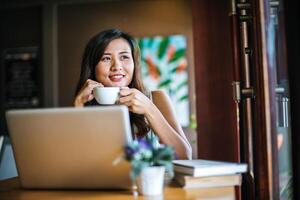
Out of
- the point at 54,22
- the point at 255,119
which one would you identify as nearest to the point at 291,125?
the point at 255,119

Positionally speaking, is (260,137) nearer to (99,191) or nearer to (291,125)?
(291,125)

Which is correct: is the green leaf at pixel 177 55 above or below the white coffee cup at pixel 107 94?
above

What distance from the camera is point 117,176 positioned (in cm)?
83

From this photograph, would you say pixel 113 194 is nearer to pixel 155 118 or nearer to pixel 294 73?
pixel 155 118

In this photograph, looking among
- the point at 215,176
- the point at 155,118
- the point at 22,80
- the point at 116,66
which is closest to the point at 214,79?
the point at 155,118

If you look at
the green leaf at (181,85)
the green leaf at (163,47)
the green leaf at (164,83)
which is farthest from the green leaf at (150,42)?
the green leaf at (181,85)

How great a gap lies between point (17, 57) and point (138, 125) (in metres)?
3.53

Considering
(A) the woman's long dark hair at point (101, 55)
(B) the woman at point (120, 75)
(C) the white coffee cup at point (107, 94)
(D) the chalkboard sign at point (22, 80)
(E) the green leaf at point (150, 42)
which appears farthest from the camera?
(D) the chalkboard sign at point (22, 80)

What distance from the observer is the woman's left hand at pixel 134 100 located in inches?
41.4

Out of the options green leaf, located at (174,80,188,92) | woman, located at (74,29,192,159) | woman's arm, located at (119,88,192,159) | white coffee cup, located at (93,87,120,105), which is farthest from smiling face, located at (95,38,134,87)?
green leaf, located at (174,80,188,92)

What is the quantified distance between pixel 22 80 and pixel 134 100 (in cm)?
368

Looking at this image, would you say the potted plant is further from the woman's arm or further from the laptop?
the woman's arm

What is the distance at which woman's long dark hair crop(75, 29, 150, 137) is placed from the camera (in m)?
1.35

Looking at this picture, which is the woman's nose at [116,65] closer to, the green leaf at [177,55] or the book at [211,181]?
the book at [211,181]
